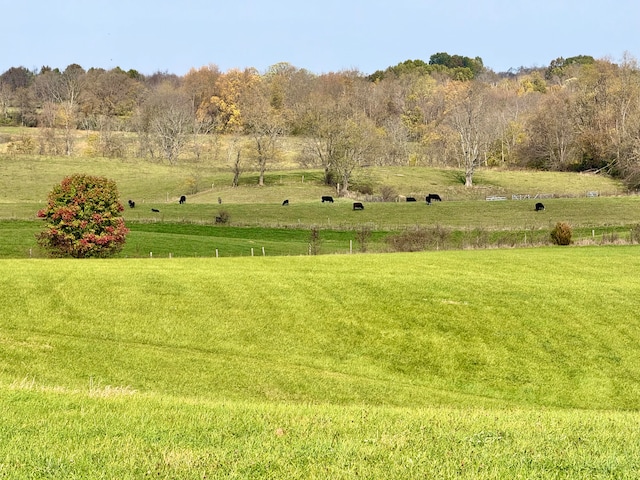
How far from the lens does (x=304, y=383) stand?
2228 centimetres

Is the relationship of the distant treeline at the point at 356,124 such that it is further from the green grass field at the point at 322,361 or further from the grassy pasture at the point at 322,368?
the grassy pasture at the point at 322,368

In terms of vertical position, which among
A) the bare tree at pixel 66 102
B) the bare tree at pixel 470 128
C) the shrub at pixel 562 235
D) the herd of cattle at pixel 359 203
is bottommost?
the shrub at pixel 562 235

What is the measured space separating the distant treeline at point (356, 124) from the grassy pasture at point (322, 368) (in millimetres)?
78567

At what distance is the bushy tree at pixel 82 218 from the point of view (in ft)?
177

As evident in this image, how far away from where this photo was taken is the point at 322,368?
24.5 m

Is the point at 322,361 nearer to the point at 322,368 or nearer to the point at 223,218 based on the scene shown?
the point at 322,368

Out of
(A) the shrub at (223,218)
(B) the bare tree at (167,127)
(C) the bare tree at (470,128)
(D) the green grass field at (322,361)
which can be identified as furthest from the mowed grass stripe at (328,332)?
(B) the bare tree at (167,127)

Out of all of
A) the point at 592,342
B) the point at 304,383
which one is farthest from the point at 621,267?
the point at 304,383

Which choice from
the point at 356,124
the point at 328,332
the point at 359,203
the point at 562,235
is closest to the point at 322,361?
the point at 328,332

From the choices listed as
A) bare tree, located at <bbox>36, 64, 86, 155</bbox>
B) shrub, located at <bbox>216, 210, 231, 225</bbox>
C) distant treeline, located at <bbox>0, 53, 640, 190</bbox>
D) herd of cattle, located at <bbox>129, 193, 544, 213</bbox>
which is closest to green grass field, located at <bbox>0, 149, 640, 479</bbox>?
shrub, located at <bbox>216, 210, 231, 225</bbox>

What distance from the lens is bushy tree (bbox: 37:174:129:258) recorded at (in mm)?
54000

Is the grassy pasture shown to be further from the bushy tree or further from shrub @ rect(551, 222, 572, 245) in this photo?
the bushy tree

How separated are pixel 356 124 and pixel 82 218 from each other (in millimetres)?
66379

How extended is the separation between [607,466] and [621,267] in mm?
37875
